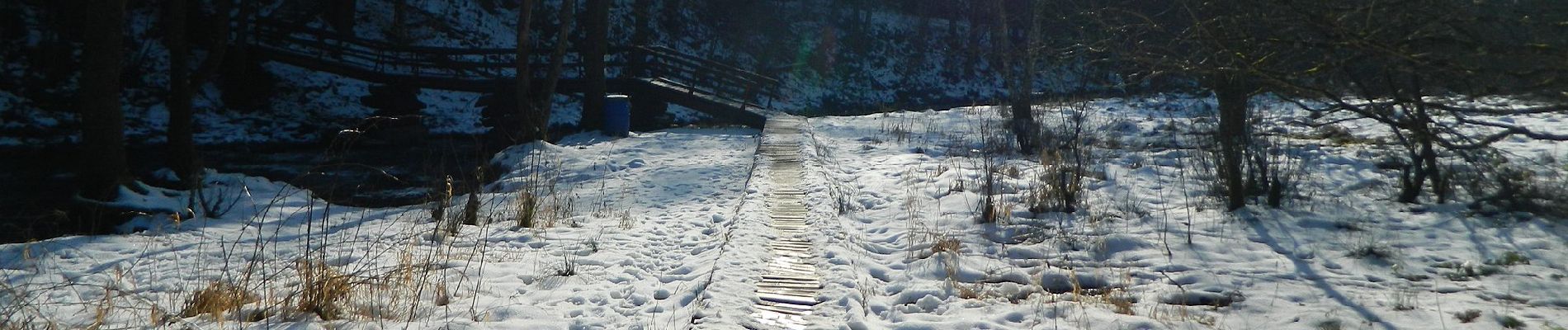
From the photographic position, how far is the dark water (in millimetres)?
8648

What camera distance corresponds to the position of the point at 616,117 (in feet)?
54.2

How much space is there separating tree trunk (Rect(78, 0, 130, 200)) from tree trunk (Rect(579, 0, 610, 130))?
27.7 feet

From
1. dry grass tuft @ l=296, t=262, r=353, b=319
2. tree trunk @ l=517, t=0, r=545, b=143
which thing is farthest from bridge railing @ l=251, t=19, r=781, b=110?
dry grass tuft @ l=296, t=262, r=353, b=319

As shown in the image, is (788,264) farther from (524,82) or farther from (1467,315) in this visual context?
(524,82)

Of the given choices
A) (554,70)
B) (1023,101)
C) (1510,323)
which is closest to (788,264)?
(1510,323)

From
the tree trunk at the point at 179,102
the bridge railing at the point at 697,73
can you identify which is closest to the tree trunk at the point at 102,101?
the tree trunk at the point at 179,102

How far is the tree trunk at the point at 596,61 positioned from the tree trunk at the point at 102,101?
332 inches

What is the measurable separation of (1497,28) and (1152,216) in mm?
2767

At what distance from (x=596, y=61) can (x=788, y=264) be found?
40.1 ft

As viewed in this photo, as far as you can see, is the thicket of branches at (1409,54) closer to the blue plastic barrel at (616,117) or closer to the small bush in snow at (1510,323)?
the small bush in snow at (1510,323)

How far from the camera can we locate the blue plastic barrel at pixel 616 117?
1648 cm

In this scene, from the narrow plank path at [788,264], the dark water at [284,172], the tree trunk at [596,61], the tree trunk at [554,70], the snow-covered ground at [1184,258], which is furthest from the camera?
the tree trunk at [596,61]

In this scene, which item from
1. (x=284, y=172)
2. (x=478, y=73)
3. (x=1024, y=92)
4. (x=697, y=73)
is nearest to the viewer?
(x=284, y=172)

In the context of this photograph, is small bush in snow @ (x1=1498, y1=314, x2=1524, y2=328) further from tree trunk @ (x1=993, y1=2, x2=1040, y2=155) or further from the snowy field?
tree trunk @ (x1=993, y1=2, x2=1040, y2=155)
